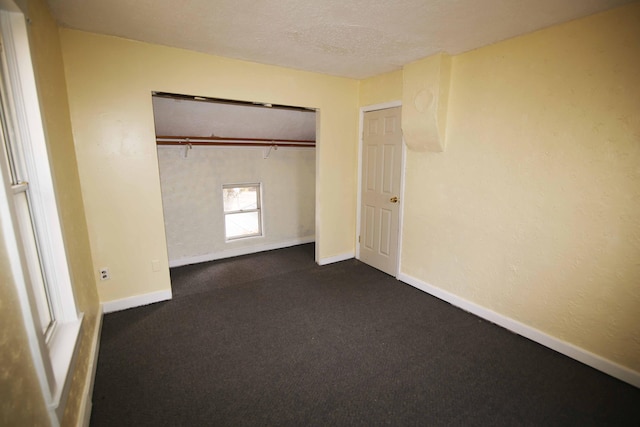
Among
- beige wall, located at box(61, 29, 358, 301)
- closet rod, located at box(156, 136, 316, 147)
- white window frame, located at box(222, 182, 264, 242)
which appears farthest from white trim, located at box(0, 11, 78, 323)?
white window frame, located at box(222, 182, 264, 242)

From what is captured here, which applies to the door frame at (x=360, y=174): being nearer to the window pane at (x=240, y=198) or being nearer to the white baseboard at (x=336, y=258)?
the white baseboard at (x=336, y=258)

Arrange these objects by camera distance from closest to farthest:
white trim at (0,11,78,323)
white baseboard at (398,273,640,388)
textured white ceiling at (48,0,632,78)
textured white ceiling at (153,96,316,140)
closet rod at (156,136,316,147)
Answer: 1. white trim at (0,11,78,323)
2. textured white ceiling at (48,0,632,78)
3. white baseboard at (398,273,640,388)
4. textured white ceiling at (153,96,316,140)
5. closet rod at (156,136,316,147)

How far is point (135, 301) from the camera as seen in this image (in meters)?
2.69

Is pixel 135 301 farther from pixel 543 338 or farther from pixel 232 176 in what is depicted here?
pixel 543 338

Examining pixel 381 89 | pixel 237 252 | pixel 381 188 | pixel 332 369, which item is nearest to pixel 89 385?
pixel 332 369

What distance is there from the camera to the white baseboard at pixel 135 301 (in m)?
2.59

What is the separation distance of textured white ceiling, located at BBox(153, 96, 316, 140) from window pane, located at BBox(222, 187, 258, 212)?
0.73 metres

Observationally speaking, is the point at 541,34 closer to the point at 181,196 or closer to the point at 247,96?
the point at 247,96

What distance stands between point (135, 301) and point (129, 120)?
1583 millimetres

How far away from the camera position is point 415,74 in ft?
8.86

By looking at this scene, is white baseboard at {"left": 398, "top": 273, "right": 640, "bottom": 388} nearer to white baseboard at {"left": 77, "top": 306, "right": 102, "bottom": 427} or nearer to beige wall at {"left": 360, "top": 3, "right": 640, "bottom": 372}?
beige wall at {"left": 360, "top": 3, "right": 640, "bottom": 372}

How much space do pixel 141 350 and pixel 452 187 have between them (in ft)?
9.26

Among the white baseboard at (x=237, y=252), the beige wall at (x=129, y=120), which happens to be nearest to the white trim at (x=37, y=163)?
the beige wall at (x=129, y=120)

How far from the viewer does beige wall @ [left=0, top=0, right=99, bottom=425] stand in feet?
2.91
